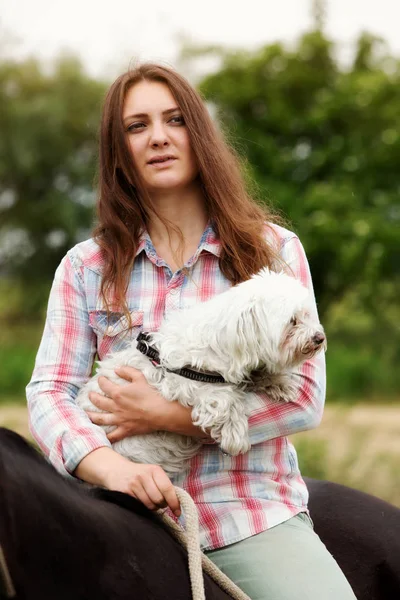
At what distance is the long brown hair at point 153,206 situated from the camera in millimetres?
2482

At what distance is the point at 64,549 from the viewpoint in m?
1.63

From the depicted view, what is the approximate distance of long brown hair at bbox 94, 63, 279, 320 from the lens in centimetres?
248

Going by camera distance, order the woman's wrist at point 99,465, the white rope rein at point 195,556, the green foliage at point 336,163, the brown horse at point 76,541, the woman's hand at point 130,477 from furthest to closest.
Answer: the green foliage at point 336,163 < the woman's wrist at point 99,465 < the woman's hand at point 130,477 < the white rope rein at point 195,556 < the brown horse at point 76,541

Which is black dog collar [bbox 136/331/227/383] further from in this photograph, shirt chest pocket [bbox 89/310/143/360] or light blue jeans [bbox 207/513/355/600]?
light blue jeans [bbox 207/513/355/600]

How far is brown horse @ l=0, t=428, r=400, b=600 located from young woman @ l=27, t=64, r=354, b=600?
0.19 m

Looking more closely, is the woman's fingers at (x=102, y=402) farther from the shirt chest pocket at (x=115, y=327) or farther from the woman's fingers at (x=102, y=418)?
the shirt chest pocket at (x=115, y=327)

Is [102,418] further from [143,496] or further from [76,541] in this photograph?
[76,541]

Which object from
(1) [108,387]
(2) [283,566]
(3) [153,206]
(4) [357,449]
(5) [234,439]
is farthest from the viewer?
(4) [357,449]

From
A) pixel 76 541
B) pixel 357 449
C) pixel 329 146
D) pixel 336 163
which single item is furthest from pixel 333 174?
pixel 76 541

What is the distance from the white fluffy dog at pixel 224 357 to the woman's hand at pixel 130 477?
0.50ft

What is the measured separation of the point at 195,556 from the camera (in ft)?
6.21

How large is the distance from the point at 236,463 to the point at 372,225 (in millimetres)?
10388

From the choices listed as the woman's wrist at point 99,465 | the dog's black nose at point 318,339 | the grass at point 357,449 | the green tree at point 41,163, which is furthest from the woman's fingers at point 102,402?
the green tree at point 41,163

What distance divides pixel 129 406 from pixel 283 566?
21.8 inches
